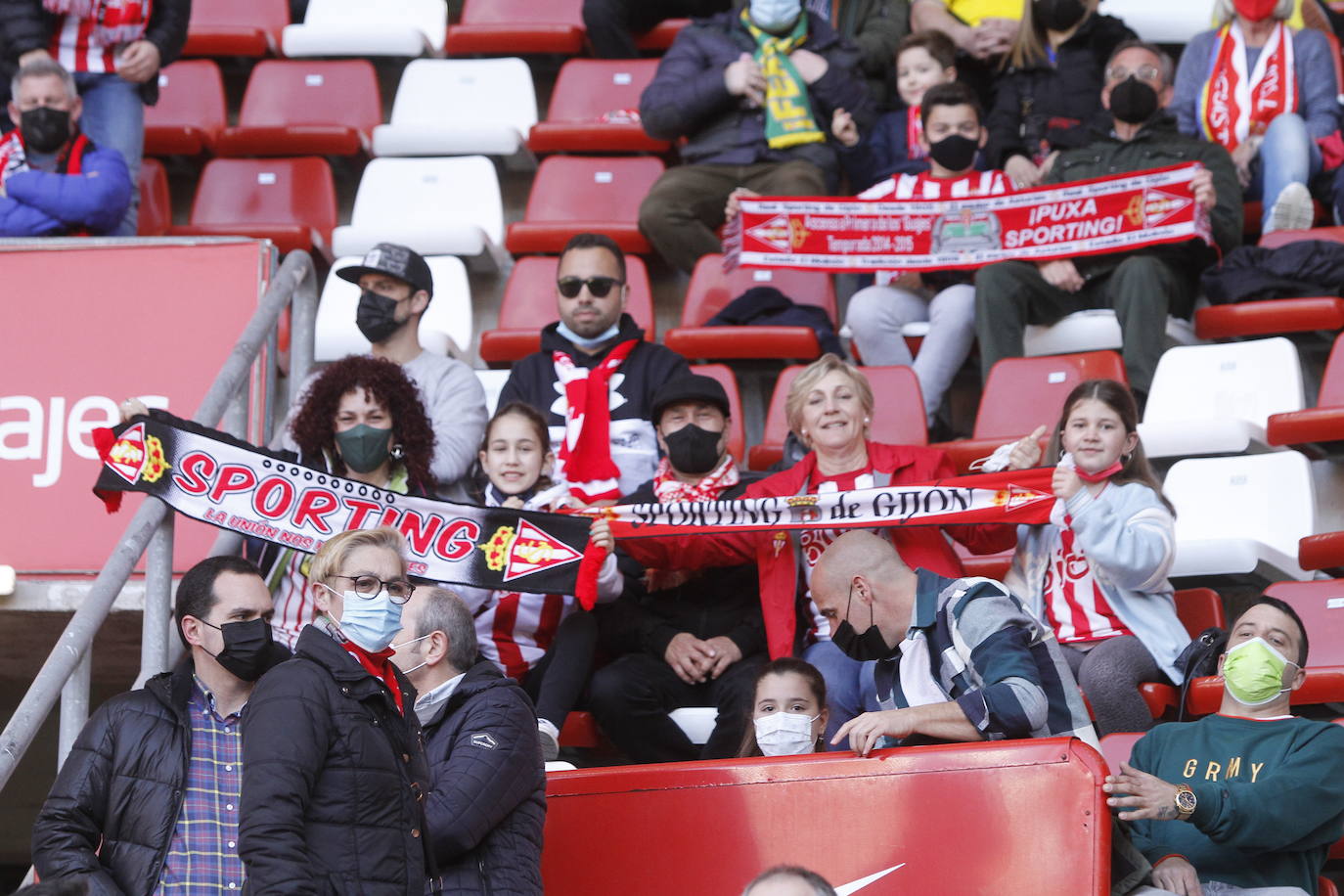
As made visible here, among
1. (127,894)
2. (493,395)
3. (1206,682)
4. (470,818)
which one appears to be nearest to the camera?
(470,818)

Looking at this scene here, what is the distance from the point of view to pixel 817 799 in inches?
150

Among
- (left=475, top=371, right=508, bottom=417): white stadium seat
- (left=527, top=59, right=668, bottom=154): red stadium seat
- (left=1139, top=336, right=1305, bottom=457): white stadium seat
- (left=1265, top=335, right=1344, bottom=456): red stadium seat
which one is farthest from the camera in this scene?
(left=527, top=59, right=668, bottom=154): red stadium seat

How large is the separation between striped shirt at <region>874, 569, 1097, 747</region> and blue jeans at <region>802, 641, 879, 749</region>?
0.65 m

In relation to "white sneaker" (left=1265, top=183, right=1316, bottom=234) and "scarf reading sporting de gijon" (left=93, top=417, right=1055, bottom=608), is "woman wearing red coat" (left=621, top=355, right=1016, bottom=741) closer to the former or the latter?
"scarf reading sporting de gijon" (left=93, top=417, right=1055, bottom=608)

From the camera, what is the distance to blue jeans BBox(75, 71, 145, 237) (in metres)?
6.98

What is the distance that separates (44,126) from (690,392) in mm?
2812

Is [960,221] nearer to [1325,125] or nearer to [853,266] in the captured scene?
[853,266]

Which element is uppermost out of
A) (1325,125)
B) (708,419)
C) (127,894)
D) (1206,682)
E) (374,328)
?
(1325,125)

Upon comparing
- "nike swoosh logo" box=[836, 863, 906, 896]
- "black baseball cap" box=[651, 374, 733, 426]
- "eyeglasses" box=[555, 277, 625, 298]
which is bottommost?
"nike swoosh logo" box=[836, 863, 906, 896]

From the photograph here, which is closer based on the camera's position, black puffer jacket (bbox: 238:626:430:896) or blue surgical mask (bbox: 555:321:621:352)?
black puffer jacket (bbox: 238:626:430:896)

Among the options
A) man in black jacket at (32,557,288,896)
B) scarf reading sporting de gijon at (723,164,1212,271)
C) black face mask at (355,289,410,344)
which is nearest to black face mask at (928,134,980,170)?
scarf reading sporting de gijon at (723,164,1212,271)

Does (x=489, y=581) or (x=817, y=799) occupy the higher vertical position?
(x=489, y=581)

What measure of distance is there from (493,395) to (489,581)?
1555mm

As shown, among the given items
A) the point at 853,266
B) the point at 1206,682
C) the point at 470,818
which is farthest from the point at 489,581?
the point at 853,266
